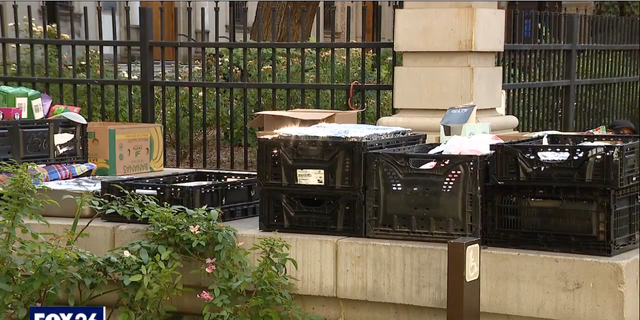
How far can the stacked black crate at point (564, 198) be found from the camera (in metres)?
5.09

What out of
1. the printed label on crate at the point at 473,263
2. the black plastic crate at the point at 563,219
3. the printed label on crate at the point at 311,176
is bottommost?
the printed label on crate at the point at 473,263

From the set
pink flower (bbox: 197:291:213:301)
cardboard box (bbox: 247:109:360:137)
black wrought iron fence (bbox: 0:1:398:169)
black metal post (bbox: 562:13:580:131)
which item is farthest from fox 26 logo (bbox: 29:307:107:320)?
black metal post (bbox: 562:13:580:131)

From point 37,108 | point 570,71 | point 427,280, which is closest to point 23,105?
point 37,108

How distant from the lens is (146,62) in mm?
8633

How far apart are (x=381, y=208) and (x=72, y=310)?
1837 millimetres

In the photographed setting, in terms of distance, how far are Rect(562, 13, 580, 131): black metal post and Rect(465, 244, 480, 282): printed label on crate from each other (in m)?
4.64

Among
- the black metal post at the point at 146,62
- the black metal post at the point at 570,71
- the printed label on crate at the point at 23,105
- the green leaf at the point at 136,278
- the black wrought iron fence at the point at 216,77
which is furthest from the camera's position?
the black metal post at the point at 570,71

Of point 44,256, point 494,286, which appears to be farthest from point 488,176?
point 44,256

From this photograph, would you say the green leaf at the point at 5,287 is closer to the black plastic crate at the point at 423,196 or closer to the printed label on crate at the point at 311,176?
the printed label on crate at the point at 311,176

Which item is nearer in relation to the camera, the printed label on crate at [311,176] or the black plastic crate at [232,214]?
the printed label on crate at [311,176]

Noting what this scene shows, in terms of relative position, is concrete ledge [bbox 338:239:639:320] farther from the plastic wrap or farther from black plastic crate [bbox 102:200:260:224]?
black plastic crate [bbox 102:200:260:224]

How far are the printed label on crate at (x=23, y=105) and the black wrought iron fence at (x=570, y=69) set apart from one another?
3670 mm

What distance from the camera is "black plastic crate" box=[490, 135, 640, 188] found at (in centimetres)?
505

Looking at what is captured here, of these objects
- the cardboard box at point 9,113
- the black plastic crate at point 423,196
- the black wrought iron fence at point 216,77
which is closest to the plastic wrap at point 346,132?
the black plastic crate at point 423,196
